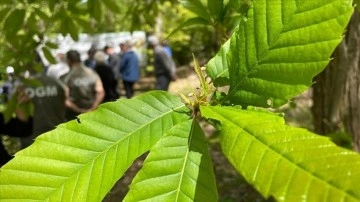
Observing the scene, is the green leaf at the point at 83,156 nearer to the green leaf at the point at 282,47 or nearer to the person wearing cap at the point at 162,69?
the green leaf at the point at 282,47

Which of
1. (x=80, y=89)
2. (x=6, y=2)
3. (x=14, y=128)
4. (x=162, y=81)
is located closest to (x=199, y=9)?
(x=6, y=2)

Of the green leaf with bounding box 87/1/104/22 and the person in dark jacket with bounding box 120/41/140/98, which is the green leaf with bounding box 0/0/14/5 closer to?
the green leaf with bounding box 87/1/104/22

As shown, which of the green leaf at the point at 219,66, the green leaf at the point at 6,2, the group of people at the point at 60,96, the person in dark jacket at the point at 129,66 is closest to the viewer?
the green leaf at the point at 219,66

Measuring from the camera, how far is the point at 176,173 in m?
0.72

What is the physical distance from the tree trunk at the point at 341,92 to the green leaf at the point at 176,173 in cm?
239

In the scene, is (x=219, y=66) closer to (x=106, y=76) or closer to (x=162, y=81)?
(x=106, y=76)

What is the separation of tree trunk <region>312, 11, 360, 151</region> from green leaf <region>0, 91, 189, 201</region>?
238cm

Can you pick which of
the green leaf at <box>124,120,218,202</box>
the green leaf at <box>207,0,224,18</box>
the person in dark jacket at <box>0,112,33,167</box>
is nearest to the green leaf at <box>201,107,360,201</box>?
the green leaf at <box>124,120,218,202</box>

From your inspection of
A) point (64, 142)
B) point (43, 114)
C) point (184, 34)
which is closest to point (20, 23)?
point (64, 142)

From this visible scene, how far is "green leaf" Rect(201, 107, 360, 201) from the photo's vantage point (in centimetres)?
52

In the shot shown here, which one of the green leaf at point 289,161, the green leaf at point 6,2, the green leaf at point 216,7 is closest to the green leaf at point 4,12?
the green leaf at point 6,2

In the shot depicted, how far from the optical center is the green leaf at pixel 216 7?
132cm

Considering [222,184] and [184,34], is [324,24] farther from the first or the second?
[184,34]

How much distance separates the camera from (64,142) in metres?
0.78
